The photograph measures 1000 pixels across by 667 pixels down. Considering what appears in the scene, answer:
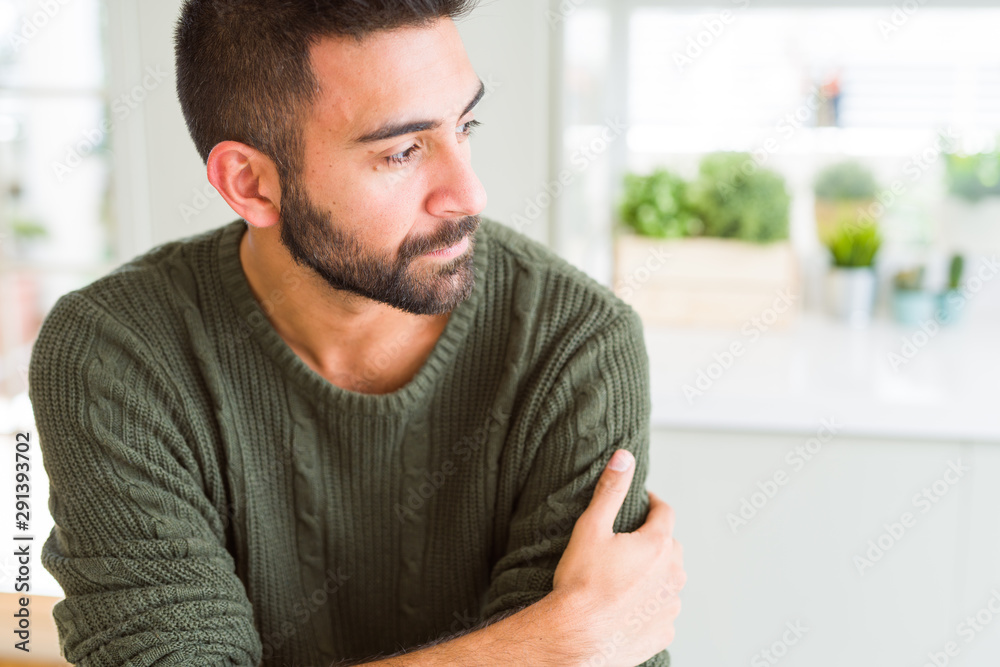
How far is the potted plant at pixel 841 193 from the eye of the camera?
2205mm

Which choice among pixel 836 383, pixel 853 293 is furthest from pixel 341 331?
pixel 853 293

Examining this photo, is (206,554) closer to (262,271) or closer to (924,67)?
(262,271)

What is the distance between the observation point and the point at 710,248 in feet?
6.77

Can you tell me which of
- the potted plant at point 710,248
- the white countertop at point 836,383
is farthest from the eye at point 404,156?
the potted plant at point 710,248

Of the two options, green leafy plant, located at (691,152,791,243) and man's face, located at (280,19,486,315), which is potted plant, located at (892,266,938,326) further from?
man's face, located at (280,19,486,315)

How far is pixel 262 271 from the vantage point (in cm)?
119

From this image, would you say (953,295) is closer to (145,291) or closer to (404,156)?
(404,156)

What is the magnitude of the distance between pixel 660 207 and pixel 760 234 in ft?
0.80

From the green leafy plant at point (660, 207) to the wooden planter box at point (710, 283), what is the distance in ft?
0.15

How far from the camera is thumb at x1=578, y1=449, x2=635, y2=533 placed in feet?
3.38

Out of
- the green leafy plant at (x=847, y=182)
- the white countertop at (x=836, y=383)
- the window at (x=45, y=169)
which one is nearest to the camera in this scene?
the white countertop at (x=836, y=383)

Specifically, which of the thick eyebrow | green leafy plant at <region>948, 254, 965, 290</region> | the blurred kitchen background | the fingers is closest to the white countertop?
the blurred kitchen background

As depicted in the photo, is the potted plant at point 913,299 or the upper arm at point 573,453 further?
the potted plant at point 913,299

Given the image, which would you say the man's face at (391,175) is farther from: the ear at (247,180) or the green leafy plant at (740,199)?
the green leafy plant at (740,199)
